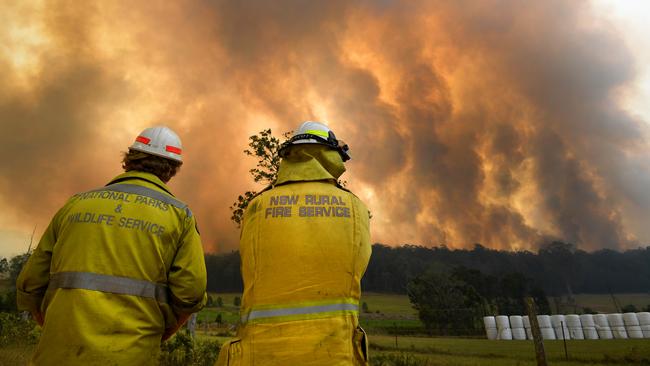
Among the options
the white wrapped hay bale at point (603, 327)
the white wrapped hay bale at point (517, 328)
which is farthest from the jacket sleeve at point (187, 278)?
the white wrapped hay bale at point (603, 327)

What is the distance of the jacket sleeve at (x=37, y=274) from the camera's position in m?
3.31

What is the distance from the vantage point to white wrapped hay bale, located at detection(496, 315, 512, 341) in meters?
43.4

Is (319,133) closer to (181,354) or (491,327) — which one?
(181,354)

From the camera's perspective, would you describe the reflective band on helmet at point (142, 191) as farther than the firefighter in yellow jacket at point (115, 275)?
Yes

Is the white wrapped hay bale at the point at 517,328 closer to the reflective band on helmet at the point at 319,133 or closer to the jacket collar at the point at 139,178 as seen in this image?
the reflective band on helmet at the point at 319,133

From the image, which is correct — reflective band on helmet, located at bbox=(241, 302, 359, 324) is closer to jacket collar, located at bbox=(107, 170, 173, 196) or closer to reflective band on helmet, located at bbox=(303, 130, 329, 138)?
reflective band on helmet, located at bbox=(303, 130, 329, 138)

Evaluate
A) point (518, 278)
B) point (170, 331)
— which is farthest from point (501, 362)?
point (518, 278)

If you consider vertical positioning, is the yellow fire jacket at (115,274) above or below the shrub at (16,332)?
above

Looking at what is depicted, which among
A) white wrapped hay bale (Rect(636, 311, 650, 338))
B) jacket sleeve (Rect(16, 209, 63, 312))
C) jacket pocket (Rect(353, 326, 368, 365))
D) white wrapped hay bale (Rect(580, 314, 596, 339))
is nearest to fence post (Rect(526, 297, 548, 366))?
jacket pocket (Rect(353, 326, 368, 365))

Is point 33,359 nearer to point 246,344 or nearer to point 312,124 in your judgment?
point 246,344

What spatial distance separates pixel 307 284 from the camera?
104 inches

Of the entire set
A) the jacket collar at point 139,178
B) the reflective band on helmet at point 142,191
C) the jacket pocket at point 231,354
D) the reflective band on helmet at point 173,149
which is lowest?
the jacket pocket at point 231,354

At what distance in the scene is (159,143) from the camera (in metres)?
4.11

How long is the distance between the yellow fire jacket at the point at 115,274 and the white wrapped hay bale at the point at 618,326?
51949mm
